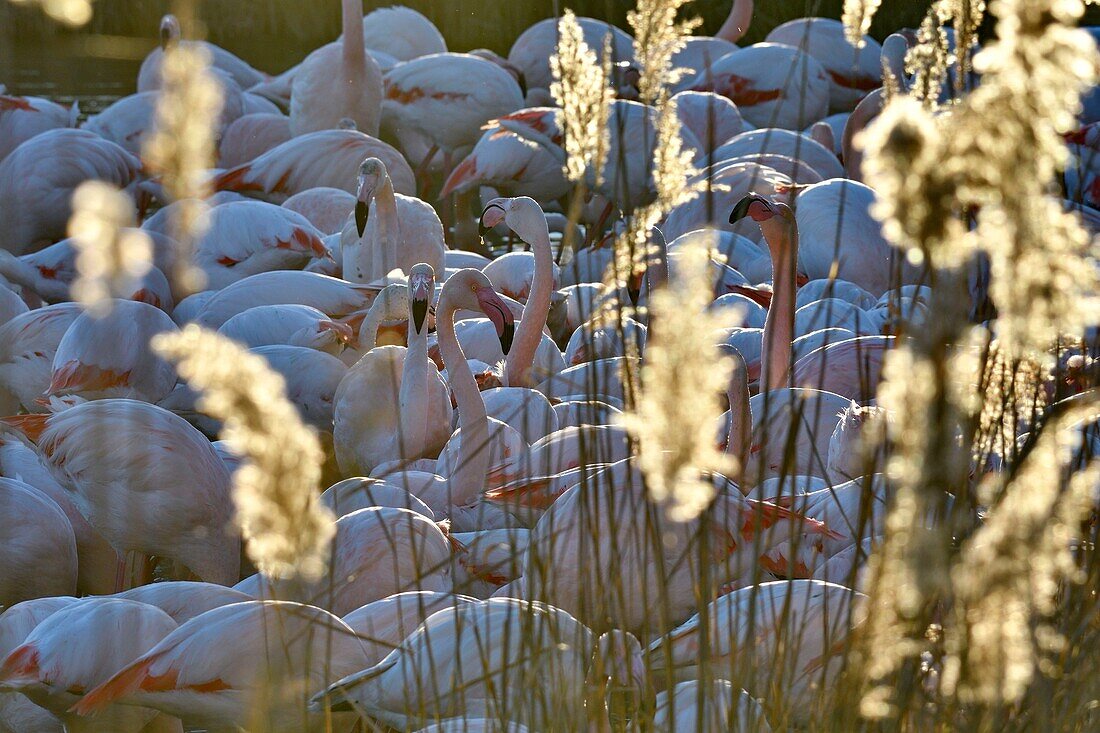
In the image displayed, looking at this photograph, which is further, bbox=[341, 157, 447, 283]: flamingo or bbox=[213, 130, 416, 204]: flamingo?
bbox=[213, 130, 416, 204]: flamingo

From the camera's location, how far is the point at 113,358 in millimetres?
4605

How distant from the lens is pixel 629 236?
5.81 ft

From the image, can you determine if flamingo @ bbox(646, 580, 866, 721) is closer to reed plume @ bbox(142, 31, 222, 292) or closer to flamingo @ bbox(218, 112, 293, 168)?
reed plume @ bbox(142, 31, 222, 292)

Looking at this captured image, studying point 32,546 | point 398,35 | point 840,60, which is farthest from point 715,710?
point 398,35

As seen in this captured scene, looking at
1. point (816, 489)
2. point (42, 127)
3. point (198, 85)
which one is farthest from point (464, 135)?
point (198, 85)

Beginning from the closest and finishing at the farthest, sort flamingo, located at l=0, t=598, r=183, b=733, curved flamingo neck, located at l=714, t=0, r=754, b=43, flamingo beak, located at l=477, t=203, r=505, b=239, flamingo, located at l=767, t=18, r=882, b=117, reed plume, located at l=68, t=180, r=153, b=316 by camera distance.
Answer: reed plume, located at l=68, t=180, r=153, b=316 → flamingo, located at l=0, t=598, r=183, b=733 → flamingo beak, located at l=477, t=203, r=505, b=239 → flamingo, located at l=767, t=18, r=882, b=117 → curved flamingo neck, located at l=714, t=0, r=754, b=43

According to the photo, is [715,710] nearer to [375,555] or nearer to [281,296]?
[375,555]

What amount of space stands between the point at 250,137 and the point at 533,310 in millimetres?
4756

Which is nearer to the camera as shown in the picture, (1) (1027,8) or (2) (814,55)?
(1) (1027,8)

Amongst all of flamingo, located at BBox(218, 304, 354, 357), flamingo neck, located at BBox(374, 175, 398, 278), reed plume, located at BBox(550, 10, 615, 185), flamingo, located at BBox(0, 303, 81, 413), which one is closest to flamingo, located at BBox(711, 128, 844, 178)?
flamingo neck, located at BBox(374, 175, 398, 278)

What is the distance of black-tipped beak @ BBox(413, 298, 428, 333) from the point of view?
4.24 metres

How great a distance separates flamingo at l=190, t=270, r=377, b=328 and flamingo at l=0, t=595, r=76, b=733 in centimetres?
225

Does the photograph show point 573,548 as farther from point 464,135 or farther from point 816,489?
point 464,135

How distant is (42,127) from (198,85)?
7811mm
